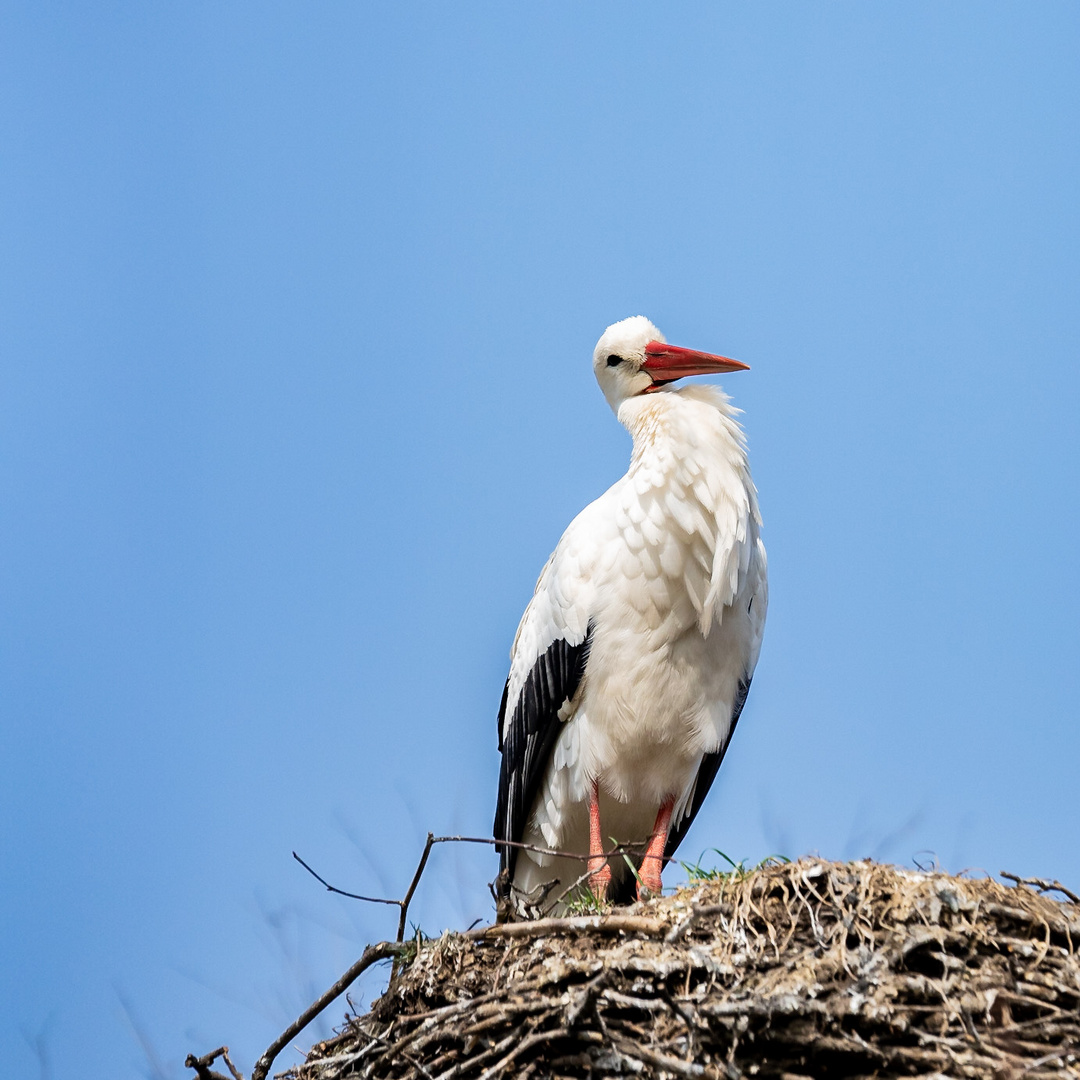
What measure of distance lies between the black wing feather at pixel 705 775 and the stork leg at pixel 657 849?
0.08m

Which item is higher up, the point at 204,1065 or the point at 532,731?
the point at 532,731

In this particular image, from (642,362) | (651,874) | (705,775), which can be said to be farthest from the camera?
(642,362)

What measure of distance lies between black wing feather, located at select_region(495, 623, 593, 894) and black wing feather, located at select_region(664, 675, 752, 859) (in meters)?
0.57

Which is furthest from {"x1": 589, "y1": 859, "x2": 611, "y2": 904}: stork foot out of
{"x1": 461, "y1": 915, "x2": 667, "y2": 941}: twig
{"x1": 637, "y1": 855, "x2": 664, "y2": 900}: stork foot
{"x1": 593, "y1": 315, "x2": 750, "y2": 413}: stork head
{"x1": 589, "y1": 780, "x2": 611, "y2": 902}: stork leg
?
{"x1": 593, "y1": 315, "x2": 750, "y2": 413}: stork head

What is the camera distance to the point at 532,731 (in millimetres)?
5039

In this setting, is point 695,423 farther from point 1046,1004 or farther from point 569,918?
point 1046,1004

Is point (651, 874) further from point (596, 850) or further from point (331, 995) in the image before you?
point (331, 995)

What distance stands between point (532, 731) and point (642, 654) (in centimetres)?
56

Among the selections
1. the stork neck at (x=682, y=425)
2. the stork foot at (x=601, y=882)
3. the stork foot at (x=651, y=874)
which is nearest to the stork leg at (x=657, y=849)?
the stork foot at (x=651, y=874)

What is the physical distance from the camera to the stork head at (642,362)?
17.9ft

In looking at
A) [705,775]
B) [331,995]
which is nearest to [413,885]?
[331,995]

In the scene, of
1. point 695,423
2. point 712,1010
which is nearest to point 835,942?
point 712,1010

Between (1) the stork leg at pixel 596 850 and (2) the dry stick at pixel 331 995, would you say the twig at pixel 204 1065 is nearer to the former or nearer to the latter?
(2) the dry stick at pixel 331 995

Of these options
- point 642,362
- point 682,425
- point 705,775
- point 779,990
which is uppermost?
point 642,362
